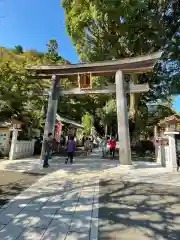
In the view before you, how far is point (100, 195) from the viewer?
5.54 metres

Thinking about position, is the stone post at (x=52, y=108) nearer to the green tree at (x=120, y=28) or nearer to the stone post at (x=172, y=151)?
the green tree at (x=120, y=28)

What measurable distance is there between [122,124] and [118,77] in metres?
2.70

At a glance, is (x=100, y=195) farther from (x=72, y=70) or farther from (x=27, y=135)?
(x=27, y=135)

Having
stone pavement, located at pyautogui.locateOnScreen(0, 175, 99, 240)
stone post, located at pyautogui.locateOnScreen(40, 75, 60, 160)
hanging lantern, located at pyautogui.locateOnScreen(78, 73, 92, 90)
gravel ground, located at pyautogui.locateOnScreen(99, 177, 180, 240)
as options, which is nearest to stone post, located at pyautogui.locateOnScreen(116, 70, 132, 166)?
hanging lantern, located at pyautogui.locateOnScreen(78, 73, 92, 90)

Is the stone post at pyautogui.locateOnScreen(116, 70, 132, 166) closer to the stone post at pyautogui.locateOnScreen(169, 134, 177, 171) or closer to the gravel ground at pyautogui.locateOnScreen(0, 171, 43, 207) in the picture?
the stone post at pyautogui.locateOnScreen(169, 134, 177, 171)

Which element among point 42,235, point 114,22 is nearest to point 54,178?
point 42,235

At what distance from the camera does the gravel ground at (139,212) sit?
3.48m

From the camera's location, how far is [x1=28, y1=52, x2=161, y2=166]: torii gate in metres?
10.5

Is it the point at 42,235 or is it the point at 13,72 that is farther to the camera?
the point at 13,72

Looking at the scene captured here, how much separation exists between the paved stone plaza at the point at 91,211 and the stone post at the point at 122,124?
3269 mm

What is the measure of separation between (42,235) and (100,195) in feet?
8.18

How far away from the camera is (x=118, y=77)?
36.8 feet

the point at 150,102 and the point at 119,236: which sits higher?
the point at 150,102

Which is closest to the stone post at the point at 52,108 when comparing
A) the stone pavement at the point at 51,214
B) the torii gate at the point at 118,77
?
the torii gate at the point at 118,77
